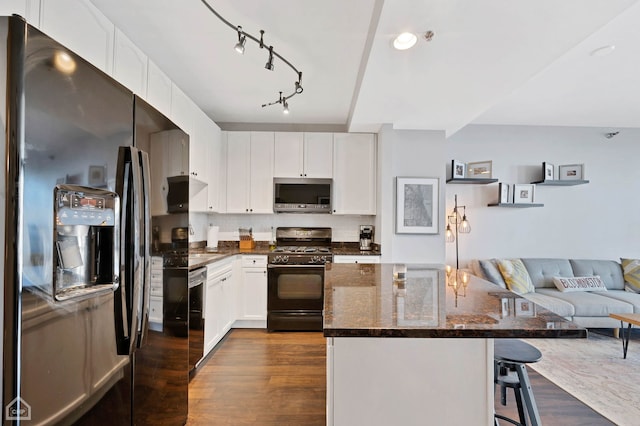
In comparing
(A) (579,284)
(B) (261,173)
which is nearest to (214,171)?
(B) (261,173)

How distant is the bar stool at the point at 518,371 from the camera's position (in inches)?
52.2

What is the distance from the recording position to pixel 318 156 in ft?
12.8

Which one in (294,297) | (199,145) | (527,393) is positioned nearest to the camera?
(527,393)

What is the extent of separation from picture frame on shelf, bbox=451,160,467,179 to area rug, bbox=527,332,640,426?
2153 millimetres

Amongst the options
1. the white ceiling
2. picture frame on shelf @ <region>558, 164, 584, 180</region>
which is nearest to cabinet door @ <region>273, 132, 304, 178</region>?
the white ceiling

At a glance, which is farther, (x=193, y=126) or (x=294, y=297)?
(x=294, y=297)

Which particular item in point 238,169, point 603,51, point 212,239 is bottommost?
point 212,239

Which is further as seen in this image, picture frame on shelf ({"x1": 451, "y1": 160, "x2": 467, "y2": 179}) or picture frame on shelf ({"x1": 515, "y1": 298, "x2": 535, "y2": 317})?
picture frame on shelf ({"x1": 451, "y1": 160, "x2": 467, "y2": 179})

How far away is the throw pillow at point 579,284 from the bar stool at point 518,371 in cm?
298

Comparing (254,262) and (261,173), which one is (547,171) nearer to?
(261,173)

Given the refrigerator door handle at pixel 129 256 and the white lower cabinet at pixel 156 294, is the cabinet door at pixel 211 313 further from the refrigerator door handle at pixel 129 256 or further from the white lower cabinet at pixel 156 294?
the refrigerator door handle at pixel 129 256

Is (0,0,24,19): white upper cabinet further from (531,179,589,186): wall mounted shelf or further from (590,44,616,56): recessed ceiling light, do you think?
(531,179,589,186): wall mounted shelf

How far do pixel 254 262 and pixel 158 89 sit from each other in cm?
204

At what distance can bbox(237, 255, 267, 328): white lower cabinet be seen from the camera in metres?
3.56
